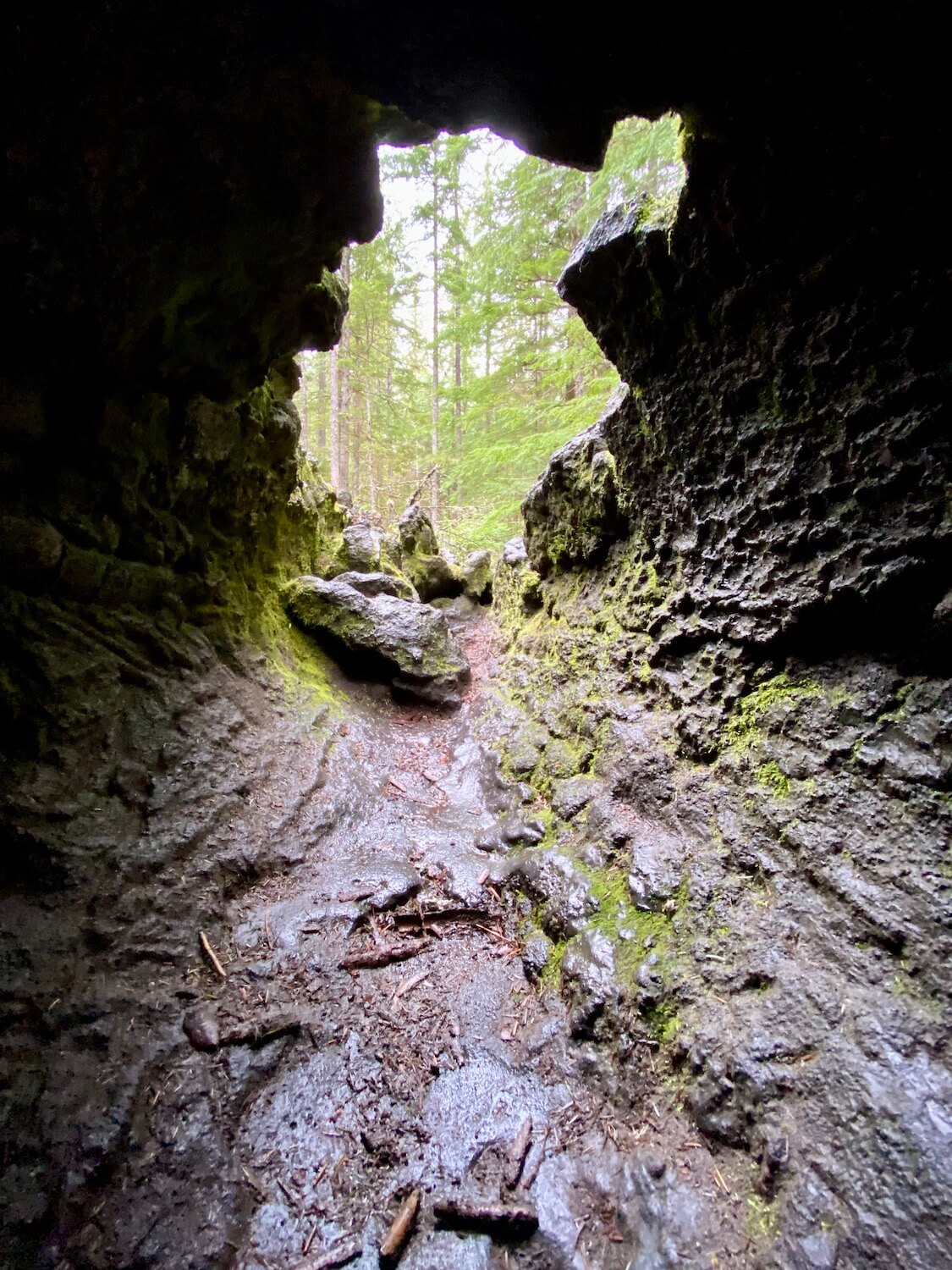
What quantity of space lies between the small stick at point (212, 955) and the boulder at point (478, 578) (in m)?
11.2

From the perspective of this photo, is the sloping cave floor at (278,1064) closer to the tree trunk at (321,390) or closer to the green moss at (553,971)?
the green moss at (553,971)

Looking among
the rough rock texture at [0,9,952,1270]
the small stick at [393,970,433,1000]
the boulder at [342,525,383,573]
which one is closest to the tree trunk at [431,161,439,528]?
the boulder at [342,525,383,573]

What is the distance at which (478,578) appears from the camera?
14.3 m

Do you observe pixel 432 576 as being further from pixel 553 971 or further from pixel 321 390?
pixel 553 971

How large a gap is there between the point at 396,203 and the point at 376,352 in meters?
4.51

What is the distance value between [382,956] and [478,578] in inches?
446

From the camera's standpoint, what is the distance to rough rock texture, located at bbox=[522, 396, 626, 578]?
19.5 ft

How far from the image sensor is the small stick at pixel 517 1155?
246 centimetres

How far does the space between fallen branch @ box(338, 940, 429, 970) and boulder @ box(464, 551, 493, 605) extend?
1088cm

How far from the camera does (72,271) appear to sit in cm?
314

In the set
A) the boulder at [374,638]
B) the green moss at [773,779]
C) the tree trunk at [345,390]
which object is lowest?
the green moss at [773,779]

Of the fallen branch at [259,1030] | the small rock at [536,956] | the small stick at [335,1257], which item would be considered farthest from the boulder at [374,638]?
the small stick at [335,1257]

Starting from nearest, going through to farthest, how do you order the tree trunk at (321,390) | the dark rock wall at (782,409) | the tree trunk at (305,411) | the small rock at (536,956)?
the dark rock wall at (782,409), the small rock at (536,956), the tree trunk at (305,411), the tree trunk at (321,390)

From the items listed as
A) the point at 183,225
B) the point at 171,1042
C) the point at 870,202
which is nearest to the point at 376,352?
the point at 183,225
